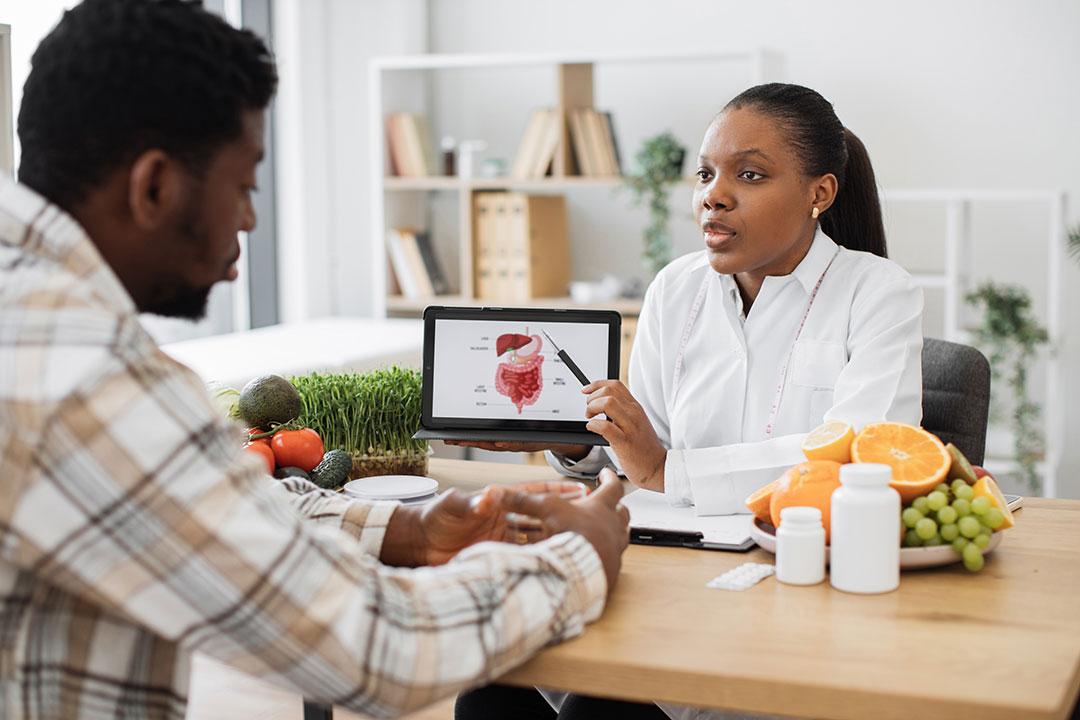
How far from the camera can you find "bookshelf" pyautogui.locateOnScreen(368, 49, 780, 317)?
13.6 feet

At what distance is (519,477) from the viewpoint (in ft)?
6.23

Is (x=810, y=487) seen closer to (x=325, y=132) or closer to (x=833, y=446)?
(x=833, y=446)

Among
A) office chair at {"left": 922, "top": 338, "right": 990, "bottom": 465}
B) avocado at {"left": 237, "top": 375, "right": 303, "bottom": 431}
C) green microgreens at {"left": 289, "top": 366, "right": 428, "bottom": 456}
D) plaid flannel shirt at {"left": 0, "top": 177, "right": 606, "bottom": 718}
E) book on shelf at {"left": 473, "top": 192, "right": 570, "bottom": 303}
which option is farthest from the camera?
book on shelf at {"left": 473, "top": 192, "right": 570, "bottom": 303}

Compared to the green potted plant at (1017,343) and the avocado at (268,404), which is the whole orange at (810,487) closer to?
the avocado at (268,404)

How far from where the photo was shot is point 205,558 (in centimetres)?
89

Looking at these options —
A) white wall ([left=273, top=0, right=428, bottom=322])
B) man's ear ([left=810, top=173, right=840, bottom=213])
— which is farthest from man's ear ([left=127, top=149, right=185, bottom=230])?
white wall ([left=273, top=0, right=428, bottom=322])

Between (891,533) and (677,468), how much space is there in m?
0.48

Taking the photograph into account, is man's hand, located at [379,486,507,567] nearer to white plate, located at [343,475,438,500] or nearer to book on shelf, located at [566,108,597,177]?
white plate, located at [343,475,438,500]

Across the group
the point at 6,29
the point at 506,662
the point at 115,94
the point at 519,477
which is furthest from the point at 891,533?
the point at 6,29

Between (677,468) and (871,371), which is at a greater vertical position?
(871,371)

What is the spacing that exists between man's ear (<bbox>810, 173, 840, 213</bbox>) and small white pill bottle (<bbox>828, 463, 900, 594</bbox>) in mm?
788

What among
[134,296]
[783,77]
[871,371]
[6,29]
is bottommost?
[871,371]

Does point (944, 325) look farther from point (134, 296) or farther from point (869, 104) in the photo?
point (134, 296)

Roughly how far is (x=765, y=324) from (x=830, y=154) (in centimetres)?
31
